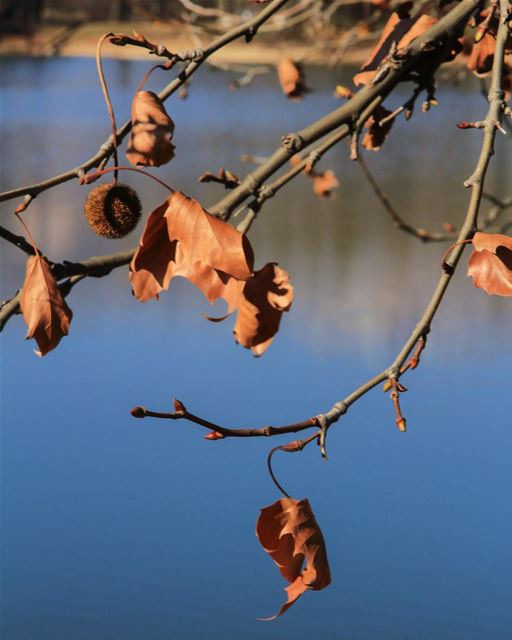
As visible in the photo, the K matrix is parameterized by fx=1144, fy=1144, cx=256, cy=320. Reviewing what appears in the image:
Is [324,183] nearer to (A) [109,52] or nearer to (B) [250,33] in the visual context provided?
(B) [250,33]

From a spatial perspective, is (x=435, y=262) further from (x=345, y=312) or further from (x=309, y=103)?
(x=309, y=103)

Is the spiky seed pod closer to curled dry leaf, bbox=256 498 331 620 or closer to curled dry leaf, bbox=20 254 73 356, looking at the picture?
curled dry leaf, bbox=20 254 73 356

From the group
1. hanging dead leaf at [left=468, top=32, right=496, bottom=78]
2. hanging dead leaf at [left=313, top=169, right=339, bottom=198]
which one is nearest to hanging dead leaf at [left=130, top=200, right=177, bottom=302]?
hanging dead leaf at [left=468, top=32, right=496, bottom=78]

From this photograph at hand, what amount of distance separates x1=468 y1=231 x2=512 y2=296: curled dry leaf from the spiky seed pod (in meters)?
0.17

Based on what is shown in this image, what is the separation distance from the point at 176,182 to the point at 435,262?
1139mm

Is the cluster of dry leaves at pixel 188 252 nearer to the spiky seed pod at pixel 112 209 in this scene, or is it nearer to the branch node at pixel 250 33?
the spiky seed pod at pixel 112 209

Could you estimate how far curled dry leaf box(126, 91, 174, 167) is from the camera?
0.52m

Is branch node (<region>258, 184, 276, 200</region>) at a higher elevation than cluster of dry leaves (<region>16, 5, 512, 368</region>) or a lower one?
higher

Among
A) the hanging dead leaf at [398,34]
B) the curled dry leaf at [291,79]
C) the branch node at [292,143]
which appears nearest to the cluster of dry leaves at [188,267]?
the branch node at [292,143]

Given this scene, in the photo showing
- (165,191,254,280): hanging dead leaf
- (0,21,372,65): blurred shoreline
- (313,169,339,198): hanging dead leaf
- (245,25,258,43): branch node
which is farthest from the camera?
(0,21,372,65): blurred shoreline

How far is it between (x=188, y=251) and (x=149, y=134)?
0.18 feet

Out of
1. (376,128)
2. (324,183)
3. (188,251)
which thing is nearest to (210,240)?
(188,251)

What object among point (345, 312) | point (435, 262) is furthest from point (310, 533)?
point (435, 262)

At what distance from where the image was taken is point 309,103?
5.23m
